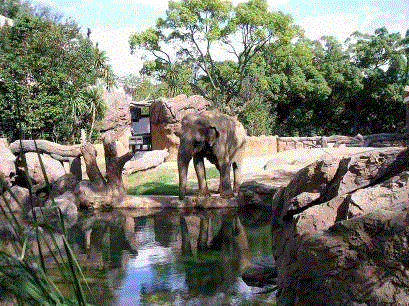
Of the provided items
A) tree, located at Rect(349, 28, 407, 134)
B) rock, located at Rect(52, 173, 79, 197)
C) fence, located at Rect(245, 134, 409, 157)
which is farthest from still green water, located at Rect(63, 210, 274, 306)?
tree, located at Rect(349, 28, 407, 134)

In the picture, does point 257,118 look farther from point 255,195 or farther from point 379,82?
point 255,195

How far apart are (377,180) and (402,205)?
3.61 feet

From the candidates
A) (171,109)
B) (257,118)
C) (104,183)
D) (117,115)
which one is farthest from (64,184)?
(257,118)

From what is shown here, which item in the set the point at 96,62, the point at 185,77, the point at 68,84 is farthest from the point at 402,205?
the point at 185,77

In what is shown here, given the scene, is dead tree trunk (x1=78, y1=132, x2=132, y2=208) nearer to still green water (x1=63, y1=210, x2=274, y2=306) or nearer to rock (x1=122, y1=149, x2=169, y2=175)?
still green water (x1=63, y1=210, x2=274, y2=306)

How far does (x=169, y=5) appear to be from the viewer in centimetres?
3188

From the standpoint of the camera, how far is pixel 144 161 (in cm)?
1795

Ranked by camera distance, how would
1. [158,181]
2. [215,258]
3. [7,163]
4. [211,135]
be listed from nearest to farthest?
[215,258], [211,135], [7,163], [158,181]

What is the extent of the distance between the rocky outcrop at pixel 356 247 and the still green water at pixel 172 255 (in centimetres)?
155

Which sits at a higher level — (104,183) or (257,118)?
(257,118)

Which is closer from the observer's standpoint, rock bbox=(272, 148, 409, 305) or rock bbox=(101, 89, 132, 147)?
rock bbox=(272, 148, 409, 305)

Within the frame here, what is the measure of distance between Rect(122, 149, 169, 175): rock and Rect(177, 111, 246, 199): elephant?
5299 mm

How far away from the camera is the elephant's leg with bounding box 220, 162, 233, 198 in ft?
39.9

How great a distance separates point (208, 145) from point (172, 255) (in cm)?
491
